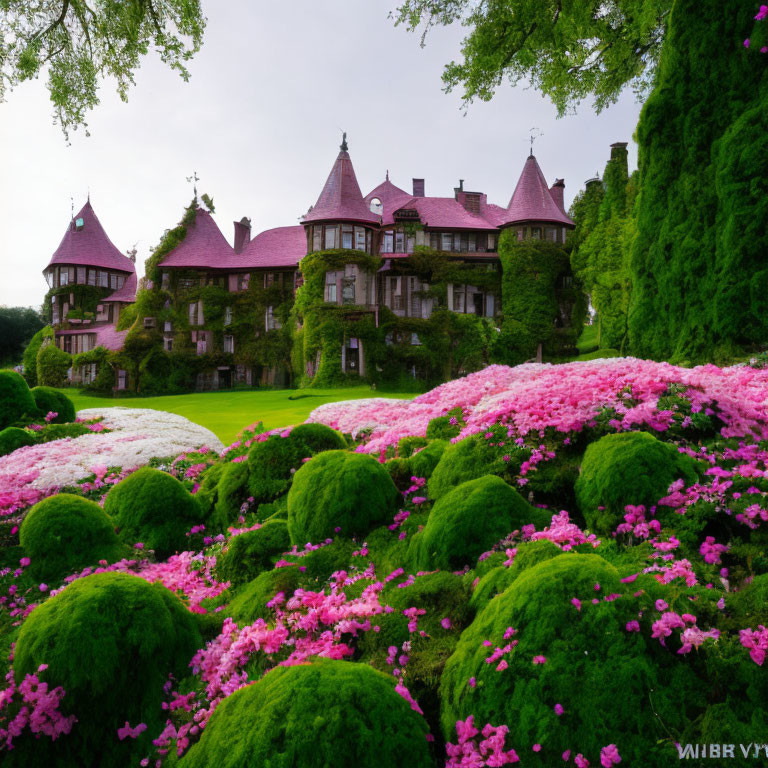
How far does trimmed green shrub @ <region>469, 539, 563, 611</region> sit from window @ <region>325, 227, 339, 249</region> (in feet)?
109

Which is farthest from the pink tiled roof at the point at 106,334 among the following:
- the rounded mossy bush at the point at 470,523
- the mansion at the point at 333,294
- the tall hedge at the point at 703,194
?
the rounded mossy bush at the point at 470,523

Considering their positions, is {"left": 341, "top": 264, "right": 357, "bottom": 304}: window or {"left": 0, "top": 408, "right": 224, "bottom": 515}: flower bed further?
{"left": 341, "top": 264, "right": 357, "bottom": 304}: window

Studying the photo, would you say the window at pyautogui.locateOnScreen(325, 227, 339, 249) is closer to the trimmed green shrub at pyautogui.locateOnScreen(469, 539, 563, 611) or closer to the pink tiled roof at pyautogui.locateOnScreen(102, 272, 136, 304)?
the pink tiled roof at pyautogui.locateOnScreen(102, 272, 136, 304)

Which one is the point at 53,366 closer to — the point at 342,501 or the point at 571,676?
the point at 342,501

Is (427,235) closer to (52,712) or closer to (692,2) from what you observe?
(692,2)

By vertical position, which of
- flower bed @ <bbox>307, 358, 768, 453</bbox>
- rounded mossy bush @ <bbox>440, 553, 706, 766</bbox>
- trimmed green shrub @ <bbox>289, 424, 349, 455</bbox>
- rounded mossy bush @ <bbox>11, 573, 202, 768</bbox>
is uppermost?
flower bed @ <bbox>307, 358, 768, 453</bbox>

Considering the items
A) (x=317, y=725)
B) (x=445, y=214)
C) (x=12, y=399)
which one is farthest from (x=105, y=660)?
(x=445, y=214)

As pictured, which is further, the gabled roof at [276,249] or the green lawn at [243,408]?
the gabled roof at [276,249]

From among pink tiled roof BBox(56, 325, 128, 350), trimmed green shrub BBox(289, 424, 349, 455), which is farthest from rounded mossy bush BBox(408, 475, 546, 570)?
pink tiled roof BBox(56, 325, 128, 350)

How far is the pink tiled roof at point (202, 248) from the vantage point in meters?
39.8

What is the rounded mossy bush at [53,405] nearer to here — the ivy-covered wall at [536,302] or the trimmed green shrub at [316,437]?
the trimmed green shrub at [316,437]

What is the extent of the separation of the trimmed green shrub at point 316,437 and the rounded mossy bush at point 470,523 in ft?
8.60

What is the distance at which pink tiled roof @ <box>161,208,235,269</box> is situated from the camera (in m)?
39.8

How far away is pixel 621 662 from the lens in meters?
2.79
